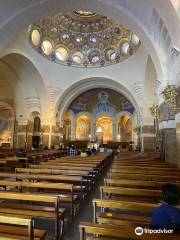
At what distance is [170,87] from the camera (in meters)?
6.87

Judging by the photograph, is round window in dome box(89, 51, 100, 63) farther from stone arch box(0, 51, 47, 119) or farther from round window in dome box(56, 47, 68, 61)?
stone arch box(0, 51, 47, 119)

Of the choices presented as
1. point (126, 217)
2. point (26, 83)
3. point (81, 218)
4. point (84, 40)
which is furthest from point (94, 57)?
point (126, 217)

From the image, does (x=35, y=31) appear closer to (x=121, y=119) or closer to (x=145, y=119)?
(x=145, y=119)

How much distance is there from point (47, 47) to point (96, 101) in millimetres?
10818

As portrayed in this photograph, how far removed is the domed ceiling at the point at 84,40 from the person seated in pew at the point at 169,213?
18173mm

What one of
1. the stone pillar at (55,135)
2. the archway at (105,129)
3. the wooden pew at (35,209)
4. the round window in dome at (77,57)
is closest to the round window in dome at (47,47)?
the round window in dome at (77,57)

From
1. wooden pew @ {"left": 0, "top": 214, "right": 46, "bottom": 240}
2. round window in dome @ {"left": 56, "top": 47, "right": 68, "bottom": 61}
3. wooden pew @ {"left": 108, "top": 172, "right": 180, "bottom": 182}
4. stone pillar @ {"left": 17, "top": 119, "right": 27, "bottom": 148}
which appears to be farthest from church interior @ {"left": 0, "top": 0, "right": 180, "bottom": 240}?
wooden pew @ {"left": 0, "top": 214, "right": 46, "bottom": 240}

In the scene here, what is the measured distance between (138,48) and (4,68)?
11896 millimetres

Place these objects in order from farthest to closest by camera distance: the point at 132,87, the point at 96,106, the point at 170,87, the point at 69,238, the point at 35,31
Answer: the point at 96,106 < the point at 132,87 < the point at 35,31 < the point at 170,87 < the point at 69,238

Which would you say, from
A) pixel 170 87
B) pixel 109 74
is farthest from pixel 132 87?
pixel 170 87

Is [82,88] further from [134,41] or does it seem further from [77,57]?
[134,41]

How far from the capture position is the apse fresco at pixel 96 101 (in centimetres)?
2706

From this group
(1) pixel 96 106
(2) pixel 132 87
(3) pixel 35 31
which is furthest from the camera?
(1) pixel 96 106

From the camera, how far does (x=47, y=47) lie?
65.8 ft
